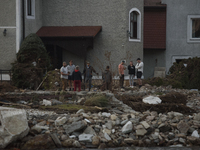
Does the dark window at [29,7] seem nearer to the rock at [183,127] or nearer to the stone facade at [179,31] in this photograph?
the stone facade at [179,31]

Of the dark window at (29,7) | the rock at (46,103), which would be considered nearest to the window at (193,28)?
the dark window at (29,7)

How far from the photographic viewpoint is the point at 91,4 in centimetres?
2258

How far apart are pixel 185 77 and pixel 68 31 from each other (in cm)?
717

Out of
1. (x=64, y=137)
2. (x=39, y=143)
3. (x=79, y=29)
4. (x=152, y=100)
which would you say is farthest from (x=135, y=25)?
(x=39, y=143)

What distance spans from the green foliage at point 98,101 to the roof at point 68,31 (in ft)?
28.7

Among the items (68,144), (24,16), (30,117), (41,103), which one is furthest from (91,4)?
(68,144)

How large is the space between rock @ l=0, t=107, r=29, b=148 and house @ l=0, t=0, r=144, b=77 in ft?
38.4

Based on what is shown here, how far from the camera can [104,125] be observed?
1031 centimetres

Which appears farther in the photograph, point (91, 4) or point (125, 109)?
point (91, 4)

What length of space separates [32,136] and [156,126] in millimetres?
3339

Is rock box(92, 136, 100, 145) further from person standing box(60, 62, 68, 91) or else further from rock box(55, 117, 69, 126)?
person standing box(60, 62, 68, 91)

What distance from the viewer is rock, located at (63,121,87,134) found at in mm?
9898

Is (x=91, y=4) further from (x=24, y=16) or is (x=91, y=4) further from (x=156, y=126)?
(x=156, y=126)

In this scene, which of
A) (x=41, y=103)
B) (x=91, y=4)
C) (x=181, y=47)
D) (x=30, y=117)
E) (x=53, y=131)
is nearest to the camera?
(x=53, y=131)
